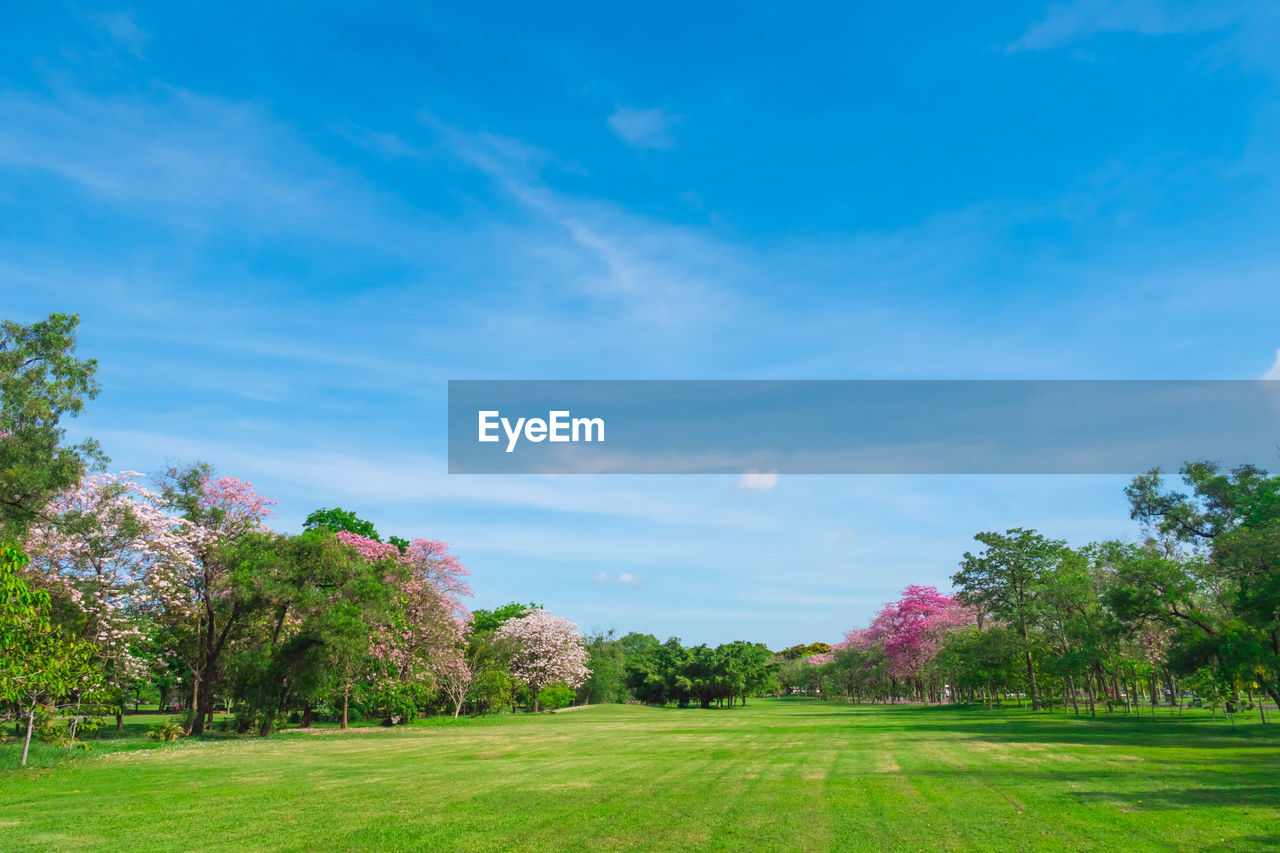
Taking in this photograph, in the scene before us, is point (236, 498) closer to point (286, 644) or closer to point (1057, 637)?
point (286, 644)

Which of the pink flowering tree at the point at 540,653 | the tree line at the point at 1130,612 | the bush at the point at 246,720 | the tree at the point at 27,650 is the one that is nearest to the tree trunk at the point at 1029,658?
the tree line at the point at 1130,612

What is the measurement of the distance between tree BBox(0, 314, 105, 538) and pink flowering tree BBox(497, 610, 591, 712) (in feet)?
139

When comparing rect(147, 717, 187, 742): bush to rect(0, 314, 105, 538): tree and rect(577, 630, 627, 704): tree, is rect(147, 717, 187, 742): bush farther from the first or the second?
rect(577, 630, 627, 704): tree

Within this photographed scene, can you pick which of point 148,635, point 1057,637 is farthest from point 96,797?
point 1057,637

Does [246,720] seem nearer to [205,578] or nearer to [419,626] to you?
[205,578]

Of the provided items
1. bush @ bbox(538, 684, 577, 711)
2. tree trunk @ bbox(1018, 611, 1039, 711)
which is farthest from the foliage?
tree trunk @ bbox(1018, 611, 1039, 711)

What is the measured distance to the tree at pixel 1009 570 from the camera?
53281 millimetres

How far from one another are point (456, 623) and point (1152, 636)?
4324 cm

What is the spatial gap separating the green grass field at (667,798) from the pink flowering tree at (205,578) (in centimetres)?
893

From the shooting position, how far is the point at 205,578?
33.5m

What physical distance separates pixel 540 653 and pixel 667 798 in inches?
2106

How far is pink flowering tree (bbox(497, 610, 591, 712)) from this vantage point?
213 ft

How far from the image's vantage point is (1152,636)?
46.2 meters

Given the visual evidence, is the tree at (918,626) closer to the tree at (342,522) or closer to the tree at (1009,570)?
the tree at (1009,570)
